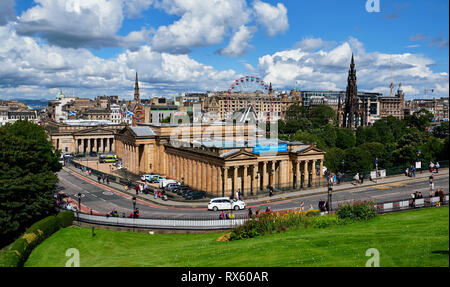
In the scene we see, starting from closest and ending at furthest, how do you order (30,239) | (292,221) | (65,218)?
(292,221), (30,239), (65,218)

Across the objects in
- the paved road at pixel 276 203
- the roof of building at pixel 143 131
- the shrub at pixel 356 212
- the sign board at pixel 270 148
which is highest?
the roof of building at pixel 143 131

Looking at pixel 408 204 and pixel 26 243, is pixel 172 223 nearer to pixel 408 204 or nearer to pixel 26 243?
pixel 26 243

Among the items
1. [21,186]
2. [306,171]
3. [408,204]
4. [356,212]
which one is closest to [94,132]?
[21,186]

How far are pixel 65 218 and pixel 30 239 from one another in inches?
295

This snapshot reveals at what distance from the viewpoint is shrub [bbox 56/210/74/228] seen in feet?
154

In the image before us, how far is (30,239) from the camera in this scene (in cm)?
4019

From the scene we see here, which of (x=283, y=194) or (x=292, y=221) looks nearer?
(x=292, y=221)

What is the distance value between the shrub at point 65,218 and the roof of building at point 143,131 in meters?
38.7

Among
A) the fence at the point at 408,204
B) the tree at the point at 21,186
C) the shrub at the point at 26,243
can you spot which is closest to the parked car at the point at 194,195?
the tree at the point at 21,186

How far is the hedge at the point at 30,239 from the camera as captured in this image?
34.6m

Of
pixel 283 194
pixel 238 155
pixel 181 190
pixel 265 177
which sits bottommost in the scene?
pixel 181 190

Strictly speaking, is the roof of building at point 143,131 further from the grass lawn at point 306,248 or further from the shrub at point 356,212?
the shrub at point 356,212

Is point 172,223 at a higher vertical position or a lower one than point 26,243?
higher
